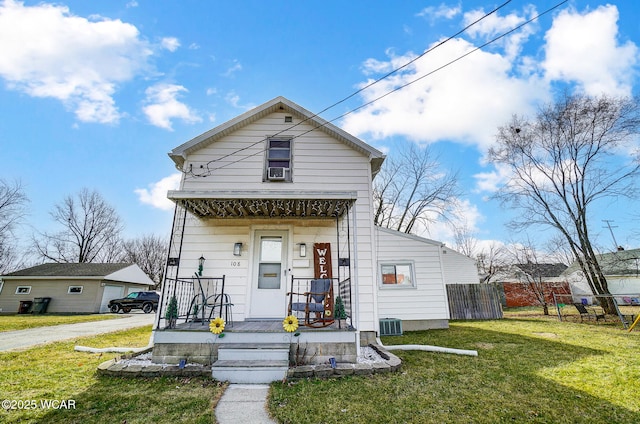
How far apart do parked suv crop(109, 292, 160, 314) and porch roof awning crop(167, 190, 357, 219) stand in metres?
16.9

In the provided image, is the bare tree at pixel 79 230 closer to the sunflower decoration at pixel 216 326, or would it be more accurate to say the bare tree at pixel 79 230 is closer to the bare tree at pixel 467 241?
the sunflower decoration at pixel 216 326

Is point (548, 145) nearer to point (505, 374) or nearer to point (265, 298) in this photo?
point (505, 374)

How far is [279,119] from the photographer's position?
7.46 meters

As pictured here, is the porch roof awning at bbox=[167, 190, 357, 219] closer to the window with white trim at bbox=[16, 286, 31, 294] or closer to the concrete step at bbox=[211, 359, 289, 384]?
the concrete step at bbox=[211, 359, 289, 384]

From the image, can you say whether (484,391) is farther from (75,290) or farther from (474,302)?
(75,290)

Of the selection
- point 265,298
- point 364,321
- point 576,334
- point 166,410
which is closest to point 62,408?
point 166,410

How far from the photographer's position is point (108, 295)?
19.9 meters

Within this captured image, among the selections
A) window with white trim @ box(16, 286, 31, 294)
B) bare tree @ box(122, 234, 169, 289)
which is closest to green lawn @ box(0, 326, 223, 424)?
window with white trim @ box(16, 286, 31, 294)

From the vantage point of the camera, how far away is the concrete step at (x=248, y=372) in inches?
162

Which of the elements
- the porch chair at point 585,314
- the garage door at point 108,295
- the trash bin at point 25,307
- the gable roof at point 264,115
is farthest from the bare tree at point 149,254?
the porch chair at point 585,314

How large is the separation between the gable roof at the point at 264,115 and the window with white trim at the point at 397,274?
13.3 feet

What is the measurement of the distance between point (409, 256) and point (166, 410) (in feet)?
27.3

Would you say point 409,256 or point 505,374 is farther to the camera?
point 409,256

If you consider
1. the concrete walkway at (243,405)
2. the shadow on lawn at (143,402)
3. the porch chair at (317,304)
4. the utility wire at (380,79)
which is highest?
the utility wire at (380,79)
